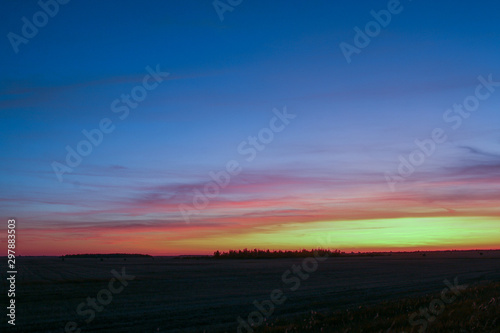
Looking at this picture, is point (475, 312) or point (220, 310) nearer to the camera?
point (475, 312)

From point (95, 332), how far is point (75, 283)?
17.4 m

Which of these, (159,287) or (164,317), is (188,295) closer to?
(159,287)

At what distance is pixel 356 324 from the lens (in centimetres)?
1419

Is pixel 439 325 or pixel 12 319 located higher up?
pixel 12 319

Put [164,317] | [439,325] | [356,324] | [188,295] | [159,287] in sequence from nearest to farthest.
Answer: [439,325]
[356,324]
[164,317]
[188,295]
[159,287]

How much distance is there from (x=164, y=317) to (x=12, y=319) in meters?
5.03

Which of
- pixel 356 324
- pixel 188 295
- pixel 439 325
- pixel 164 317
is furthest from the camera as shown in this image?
pixel 188 295

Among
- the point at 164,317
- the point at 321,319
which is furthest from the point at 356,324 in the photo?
the point at 164,317

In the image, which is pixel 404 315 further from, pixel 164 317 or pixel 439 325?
pixel 164 317

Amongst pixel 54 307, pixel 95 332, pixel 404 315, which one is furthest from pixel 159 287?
pixel 404 315

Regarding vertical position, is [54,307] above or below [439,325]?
above

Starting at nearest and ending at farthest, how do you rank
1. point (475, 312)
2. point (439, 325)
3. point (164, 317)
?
point (439, 325), point (475, 312), point (164, 317)

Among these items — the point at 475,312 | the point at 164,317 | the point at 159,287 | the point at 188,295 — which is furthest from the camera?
the point at 159,287

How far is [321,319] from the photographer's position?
1578 centimetres
